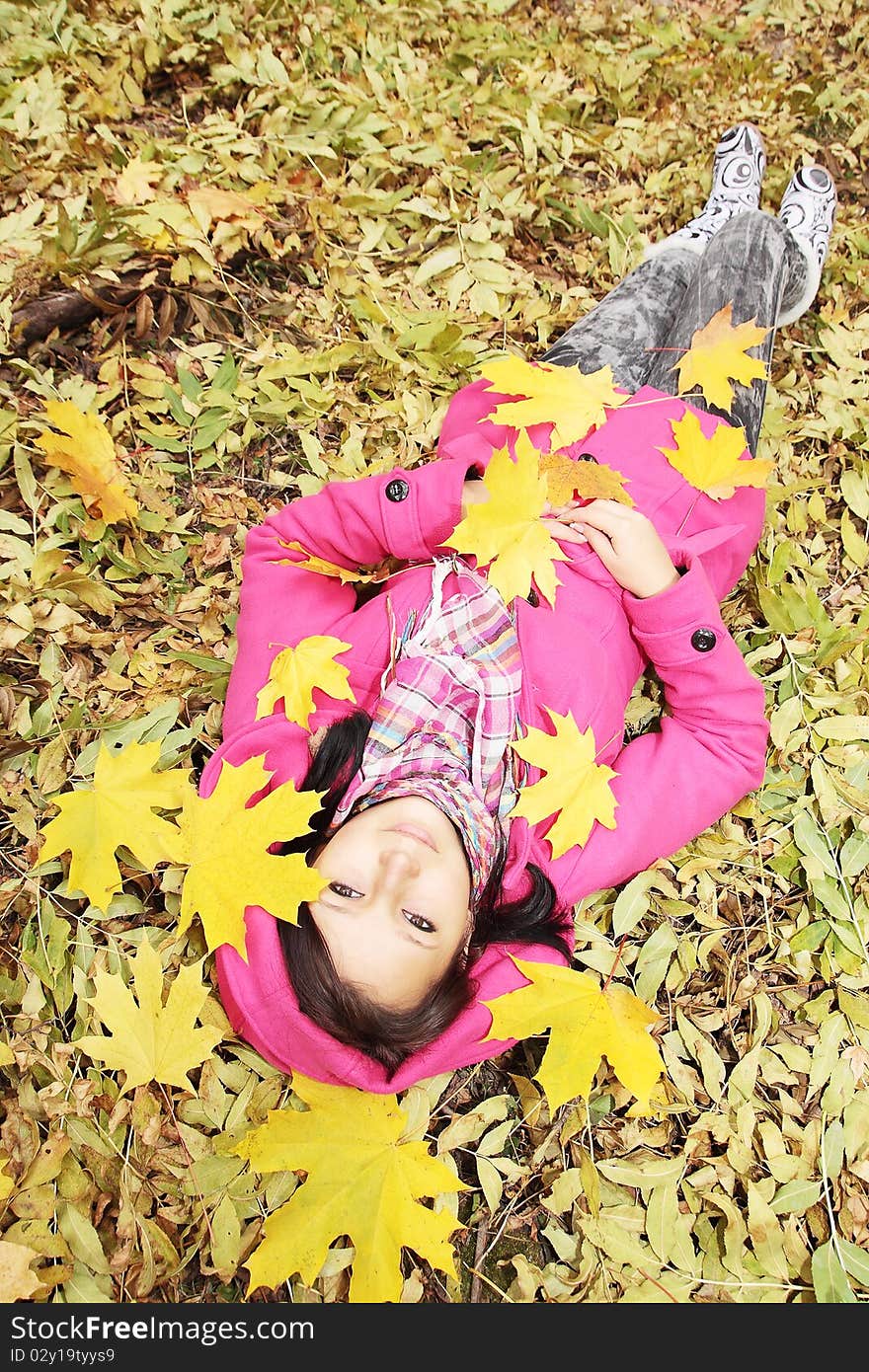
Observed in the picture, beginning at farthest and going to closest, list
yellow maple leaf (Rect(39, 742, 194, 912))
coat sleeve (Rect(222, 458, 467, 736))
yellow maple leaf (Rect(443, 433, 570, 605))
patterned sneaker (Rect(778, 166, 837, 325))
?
patterned sneaker (Rect(778, 166, 837, 325)), coat sleeve (Rect(222, 458, 467, 736)), yellow maple leaf (Rect(443, 433, 570, 605)), yellow maple leaf (Rect(39, 742, 194, 912))

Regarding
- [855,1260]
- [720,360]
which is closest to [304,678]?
[720,360]

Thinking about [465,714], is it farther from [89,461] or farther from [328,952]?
[89,461]

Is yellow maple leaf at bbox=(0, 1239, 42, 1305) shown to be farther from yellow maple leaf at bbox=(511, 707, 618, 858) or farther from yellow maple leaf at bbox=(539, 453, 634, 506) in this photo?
yellow maple leaf at bbox=(539, 453, 634, 506)

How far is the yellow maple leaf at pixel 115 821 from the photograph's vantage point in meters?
1.48

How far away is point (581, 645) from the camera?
1727mm

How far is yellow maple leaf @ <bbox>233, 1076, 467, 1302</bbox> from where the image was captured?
1310 mm

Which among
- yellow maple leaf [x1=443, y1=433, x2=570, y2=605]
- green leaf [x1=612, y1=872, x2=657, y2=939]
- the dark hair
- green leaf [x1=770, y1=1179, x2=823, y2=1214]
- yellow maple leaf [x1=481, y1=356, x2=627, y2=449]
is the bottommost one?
green leaf [x1=770, y1=1179, x2=823, y2=1214]

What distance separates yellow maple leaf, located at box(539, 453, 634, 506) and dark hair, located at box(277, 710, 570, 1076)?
526 millimetres

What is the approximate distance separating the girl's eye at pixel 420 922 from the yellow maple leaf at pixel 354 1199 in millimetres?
319

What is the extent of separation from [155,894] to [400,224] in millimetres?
1877

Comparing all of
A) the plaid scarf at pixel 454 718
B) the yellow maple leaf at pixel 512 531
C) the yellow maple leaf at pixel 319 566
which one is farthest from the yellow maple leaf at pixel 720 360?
the yellow maple leaf at pixel 319 566

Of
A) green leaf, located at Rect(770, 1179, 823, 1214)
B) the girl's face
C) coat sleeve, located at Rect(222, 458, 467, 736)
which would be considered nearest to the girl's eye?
the girl's face
